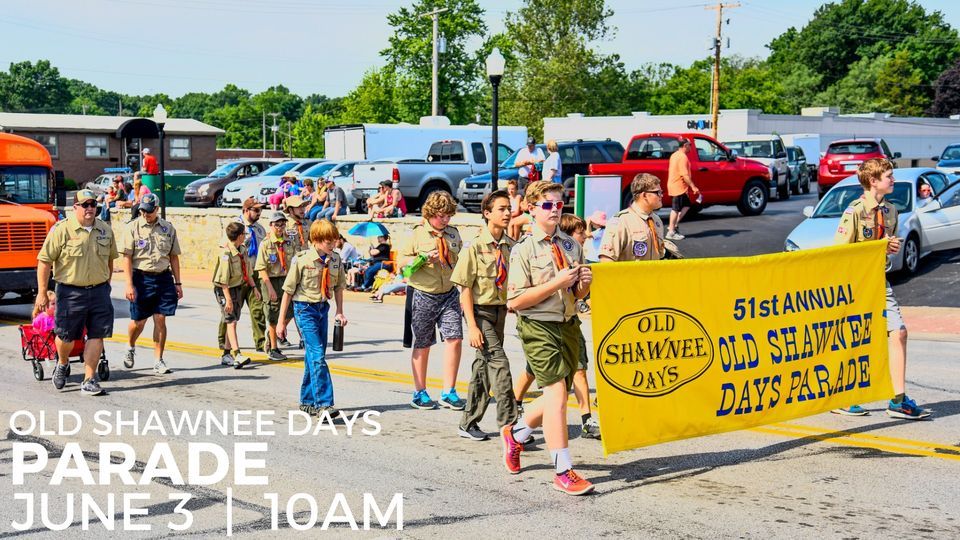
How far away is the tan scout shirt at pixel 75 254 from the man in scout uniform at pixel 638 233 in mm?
5250

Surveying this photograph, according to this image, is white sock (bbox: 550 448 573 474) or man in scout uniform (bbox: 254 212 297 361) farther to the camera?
man in scout uniform (bbox: 254 212 297 361)

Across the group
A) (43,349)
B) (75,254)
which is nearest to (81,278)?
(75,254)

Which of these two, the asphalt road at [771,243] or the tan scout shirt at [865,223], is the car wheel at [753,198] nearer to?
the asphalt road at [771,243]

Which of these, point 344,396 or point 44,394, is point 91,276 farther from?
point 344,396

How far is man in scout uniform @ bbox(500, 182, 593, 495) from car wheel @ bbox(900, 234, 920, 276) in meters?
13.4

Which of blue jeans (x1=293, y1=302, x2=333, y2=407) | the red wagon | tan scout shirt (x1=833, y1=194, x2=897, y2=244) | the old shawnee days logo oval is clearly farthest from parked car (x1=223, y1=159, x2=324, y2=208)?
the old shawnee days logo oval

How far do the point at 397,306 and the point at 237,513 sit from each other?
13200 millimetres

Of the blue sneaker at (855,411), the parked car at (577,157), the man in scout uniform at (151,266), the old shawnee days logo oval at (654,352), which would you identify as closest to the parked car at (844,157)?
the parked car at (577,157)

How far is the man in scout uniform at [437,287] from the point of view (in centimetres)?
948

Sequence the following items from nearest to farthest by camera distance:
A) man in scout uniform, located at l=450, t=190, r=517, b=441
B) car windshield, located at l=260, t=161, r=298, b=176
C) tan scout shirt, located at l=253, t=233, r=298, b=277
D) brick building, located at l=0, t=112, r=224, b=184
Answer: man in scout uniform, located at l=450, t=190, r=517, b=441, tan scout shirt, located at l=253, t=233, r=298, b=277, car windshield, located at l=260, t=161, r=298, b=176, brick building, located at l=0, t=112, r=224, b=184

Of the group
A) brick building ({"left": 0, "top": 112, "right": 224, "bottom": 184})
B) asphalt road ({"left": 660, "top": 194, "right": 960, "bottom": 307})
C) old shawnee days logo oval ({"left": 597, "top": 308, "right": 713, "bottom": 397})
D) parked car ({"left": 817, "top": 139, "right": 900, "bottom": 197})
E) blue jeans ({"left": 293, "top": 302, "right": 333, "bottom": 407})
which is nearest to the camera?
old shawnee days logo oval ({"left": 597, "top": 308, "right": 713, "bottom": 397})

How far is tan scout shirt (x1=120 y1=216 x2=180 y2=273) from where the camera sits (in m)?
11.8

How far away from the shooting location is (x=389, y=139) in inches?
1625

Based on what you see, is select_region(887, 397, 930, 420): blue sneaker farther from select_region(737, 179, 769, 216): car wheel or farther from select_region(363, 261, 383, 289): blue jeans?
select_region(737, 179, 769, 216): car wheel
